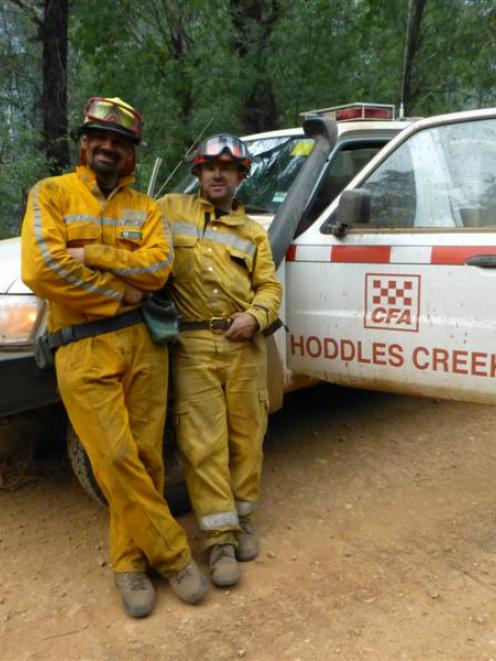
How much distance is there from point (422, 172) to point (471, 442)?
1833 millimetres

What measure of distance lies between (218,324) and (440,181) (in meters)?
1.28

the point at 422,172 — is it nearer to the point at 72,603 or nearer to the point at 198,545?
the point at 198,545

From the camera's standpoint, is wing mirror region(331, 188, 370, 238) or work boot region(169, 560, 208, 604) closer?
work boot region(169, 560, 208, 604)

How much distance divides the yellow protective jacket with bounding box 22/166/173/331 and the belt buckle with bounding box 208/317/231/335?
0.37m

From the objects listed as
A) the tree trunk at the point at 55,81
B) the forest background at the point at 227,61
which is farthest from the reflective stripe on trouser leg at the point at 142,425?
the tree trunk at the point at 55,81

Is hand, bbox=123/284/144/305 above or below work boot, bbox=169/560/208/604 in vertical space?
above

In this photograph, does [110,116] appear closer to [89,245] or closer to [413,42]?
[89,245]

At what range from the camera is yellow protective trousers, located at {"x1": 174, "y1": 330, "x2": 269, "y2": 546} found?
2.96 m

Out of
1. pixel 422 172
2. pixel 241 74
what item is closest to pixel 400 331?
pixel 422 172

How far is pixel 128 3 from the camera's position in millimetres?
9555

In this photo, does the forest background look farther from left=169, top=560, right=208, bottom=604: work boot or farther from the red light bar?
left=169, top=560, right=208, bottom=604: work boot

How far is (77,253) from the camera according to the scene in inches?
98.3

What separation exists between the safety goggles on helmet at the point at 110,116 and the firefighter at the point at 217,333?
41 centimetres

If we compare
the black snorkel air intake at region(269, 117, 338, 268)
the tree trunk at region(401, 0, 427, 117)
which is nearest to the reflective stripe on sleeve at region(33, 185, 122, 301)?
the black snorkel air intake at region(269, 117, 338, 268)
